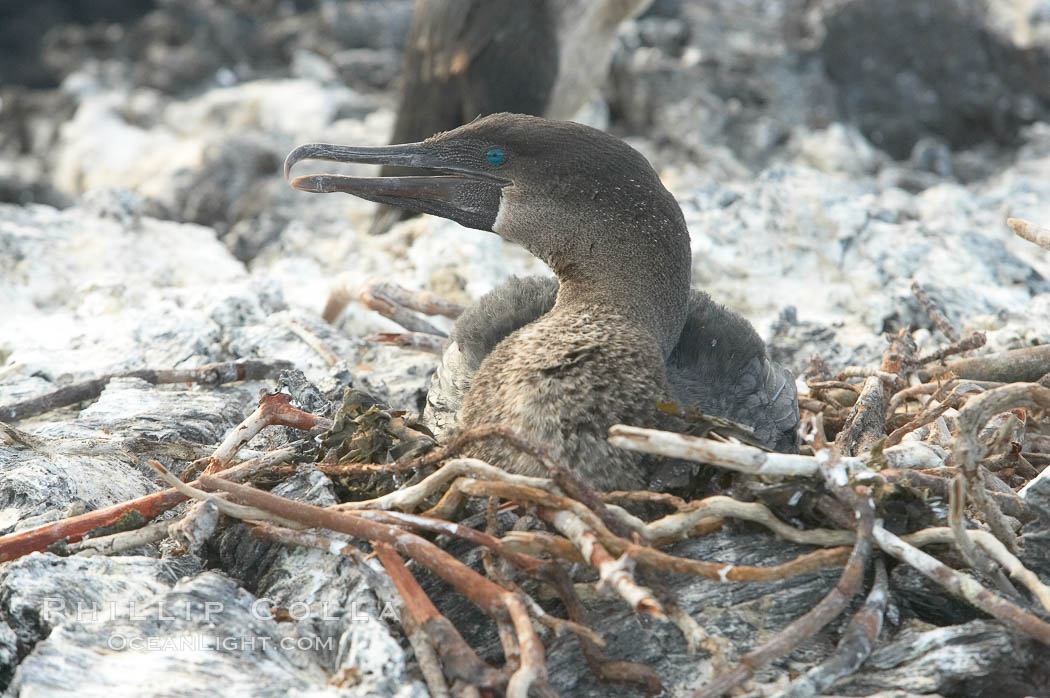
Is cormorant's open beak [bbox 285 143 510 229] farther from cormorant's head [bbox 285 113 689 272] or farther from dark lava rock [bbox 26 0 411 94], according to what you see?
dark lava rock [bbox 26 0 411 94]

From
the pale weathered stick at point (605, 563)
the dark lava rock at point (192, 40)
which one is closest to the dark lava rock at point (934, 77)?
the dark lava rock at point (192, 40)

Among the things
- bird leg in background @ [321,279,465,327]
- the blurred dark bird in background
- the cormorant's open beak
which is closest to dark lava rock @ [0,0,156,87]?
the blurred dark bird in background

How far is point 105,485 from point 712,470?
1.62 meters

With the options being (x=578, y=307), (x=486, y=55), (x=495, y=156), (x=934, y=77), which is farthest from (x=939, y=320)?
(x=934, y=77)

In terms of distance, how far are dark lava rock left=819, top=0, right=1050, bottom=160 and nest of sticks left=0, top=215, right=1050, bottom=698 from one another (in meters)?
4.82

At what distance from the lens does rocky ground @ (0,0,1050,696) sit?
7.93 ft

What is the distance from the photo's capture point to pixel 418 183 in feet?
11.7

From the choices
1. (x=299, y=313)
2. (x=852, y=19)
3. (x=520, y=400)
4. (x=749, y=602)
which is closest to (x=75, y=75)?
(x=299, y=313)

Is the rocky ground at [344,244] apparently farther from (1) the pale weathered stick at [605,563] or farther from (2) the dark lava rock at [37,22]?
(1) the pale weathered stick at [605,563]

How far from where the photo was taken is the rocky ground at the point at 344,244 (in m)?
2.42

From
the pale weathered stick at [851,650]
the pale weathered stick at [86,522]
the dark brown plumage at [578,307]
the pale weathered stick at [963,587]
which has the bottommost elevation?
the pale weathered stick at [86,522]

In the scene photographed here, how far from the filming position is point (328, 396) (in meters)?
3.81

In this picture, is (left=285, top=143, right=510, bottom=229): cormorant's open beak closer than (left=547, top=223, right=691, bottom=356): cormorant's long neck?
No

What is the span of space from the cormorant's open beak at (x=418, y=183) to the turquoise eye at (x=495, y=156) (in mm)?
43
